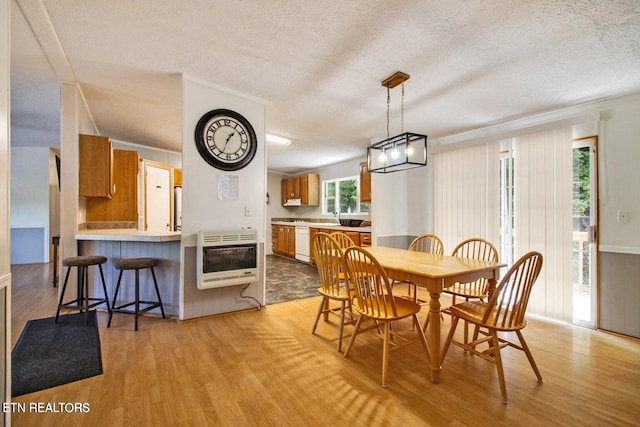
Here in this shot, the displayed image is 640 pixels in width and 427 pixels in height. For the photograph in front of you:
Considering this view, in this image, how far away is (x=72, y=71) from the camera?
2.67 metres

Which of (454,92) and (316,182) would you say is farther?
(316,182)

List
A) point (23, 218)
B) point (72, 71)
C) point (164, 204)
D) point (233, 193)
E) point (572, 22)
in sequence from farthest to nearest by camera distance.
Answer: point (23, 218) < point (164, 204) < point (233, 193) < point (72, 71) < point (572, 22)

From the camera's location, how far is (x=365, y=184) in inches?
209

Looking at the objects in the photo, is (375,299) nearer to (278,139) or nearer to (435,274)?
(435,274)

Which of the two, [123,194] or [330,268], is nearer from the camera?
[330,268]

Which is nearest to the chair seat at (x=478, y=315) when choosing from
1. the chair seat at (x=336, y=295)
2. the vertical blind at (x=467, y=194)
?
the chair seat at (x=336, y=295)

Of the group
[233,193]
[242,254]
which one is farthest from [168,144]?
[242,254]

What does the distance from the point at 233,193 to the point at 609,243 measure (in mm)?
3972

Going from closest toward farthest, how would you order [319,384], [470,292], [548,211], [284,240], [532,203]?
[319,384]
[470,292]
[548,211]
[532,203]
[284,240]

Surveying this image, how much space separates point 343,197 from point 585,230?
420cm

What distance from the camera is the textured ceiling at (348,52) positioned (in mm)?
1763

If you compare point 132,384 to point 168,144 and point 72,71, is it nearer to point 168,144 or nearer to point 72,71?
point 72,71

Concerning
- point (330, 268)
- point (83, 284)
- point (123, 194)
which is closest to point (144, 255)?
point (83, 284)

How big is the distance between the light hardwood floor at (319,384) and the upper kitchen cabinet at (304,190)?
4.53 m
